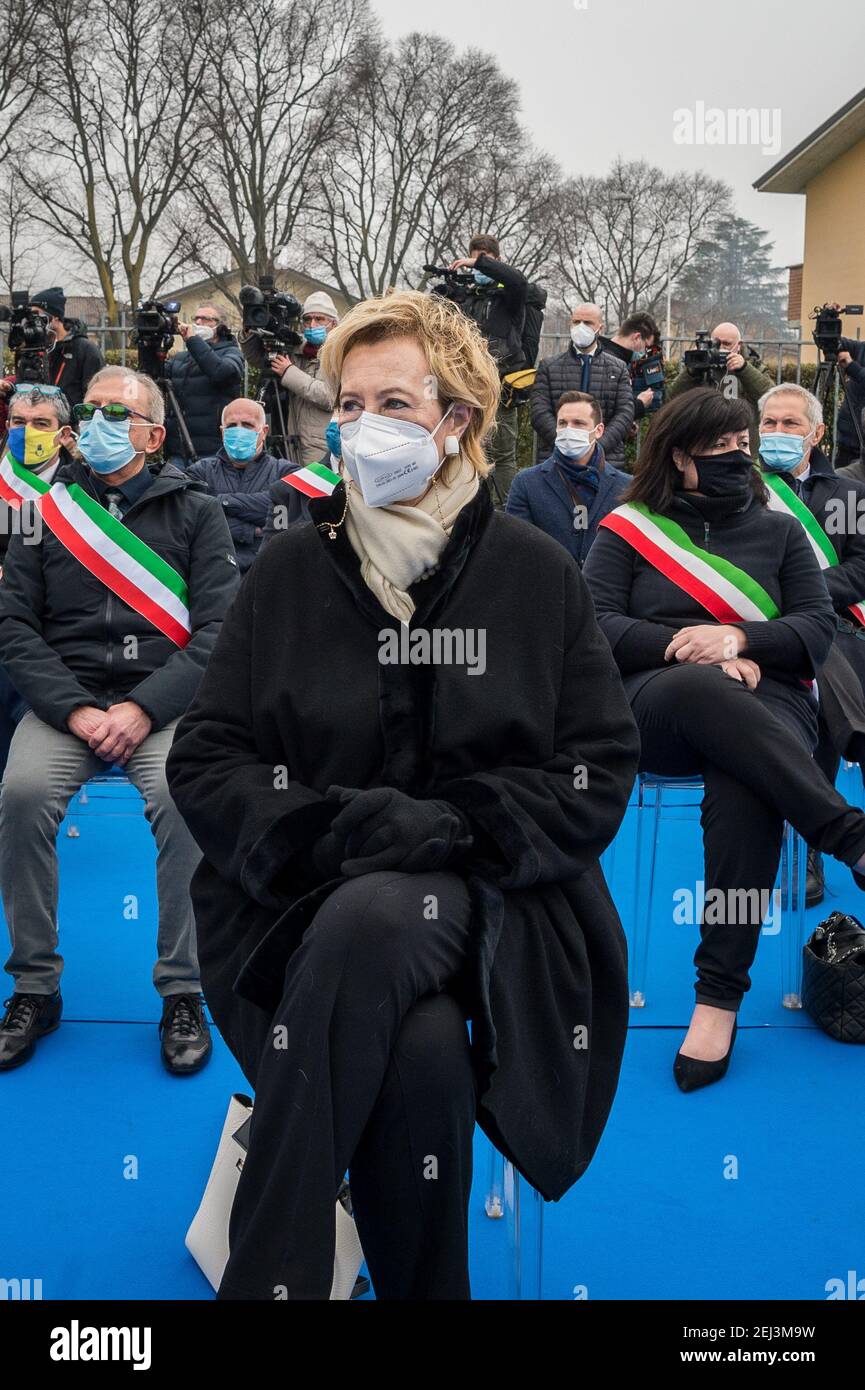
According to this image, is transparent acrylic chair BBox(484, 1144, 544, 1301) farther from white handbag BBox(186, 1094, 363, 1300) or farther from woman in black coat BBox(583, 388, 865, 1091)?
woman in black coat BBox(583, 388, 865, 1091)

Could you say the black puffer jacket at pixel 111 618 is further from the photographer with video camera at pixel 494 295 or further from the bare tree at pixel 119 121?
the bare tree at pixel 119 121

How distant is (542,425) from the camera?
834 cm

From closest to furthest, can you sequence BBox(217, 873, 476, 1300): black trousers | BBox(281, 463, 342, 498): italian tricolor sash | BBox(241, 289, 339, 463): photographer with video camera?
BBox(217, 873, 476, 1300): black trousers < BBox(281, 463, 342, 498): italian tricolor sash < BBox(241, 289, 339, 463): photographer with video camera

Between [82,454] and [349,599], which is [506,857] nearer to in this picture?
[349,599]

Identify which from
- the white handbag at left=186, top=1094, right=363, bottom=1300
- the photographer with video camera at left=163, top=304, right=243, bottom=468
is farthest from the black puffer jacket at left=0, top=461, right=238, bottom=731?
the photographer with video camera at left=163, top=304, right=243, bottom=468

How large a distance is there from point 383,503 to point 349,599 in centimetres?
19

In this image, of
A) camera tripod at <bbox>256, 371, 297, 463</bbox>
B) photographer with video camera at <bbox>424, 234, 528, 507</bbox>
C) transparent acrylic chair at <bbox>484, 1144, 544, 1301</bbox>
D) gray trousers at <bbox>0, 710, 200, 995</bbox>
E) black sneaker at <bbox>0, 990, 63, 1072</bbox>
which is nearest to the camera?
transparent acrylic chair at <bbox>484, 1144, 544, 1301</bbox>

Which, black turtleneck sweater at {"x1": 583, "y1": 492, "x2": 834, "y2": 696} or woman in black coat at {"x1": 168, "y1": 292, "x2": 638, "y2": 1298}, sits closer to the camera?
woman in black coat at {"x1": 168, "y1": 292, "x2": 638, "y2": 1298}

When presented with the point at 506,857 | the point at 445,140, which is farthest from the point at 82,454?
the point at 445,140

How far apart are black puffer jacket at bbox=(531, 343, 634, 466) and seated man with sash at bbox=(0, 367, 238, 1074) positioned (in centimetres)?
463

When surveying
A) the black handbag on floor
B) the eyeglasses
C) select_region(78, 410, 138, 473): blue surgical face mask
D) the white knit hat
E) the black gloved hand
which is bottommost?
the black handbag on floor

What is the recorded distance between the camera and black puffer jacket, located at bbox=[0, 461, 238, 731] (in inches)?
148

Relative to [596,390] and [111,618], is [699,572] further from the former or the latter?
[596,390]

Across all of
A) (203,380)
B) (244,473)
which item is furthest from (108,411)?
(203,380)
